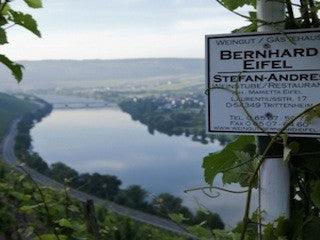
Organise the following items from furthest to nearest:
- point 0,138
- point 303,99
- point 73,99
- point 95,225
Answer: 1. point 73,99
2. point 0,138
3. point 95,225
4. point 303,99

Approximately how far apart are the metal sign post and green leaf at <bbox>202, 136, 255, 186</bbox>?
0.19 m

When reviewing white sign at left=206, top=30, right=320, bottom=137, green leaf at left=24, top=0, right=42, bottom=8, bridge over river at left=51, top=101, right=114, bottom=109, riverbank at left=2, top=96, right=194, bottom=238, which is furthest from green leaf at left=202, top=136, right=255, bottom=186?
bridge over river at left=51, top=101, right=114, bottom=109

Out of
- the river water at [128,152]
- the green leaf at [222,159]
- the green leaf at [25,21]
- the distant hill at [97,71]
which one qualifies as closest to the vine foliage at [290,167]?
the green leaf at [222,159]

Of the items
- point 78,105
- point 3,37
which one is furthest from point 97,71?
point 3,37

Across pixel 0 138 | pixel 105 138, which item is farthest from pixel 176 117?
pixel 0 138

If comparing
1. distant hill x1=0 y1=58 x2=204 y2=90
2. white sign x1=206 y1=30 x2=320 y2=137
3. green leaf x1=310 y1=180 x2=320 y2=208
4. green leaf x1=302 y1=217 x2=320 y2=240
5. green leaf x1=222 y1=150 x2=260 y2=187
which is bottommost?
green leaf x1=302 y1=217 x2=320 y2=240

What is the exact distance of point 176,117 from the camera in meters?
81.1

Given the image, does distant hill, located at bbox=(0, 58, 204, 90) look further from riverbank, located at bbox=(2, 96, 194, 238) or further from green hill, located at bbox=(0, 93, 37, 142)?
riverbank, located at bbox=(2, 96, 194, 238)

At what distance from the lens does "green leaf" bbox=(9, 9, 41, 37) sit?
4.63ft

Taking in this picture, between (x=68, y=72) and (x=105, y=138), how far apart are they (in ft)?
238

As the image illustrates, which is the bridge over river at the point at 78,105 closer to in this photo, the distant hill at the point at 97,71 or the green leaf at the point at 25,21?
the distant hill at the point at 97,71

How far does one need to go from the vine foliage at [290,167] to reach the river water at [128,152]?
35.6 meters

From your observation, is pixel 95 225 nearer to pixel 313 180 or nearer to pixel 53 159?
pixel 313 180

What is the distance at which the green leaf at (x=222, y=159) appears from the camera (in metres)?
1.28
